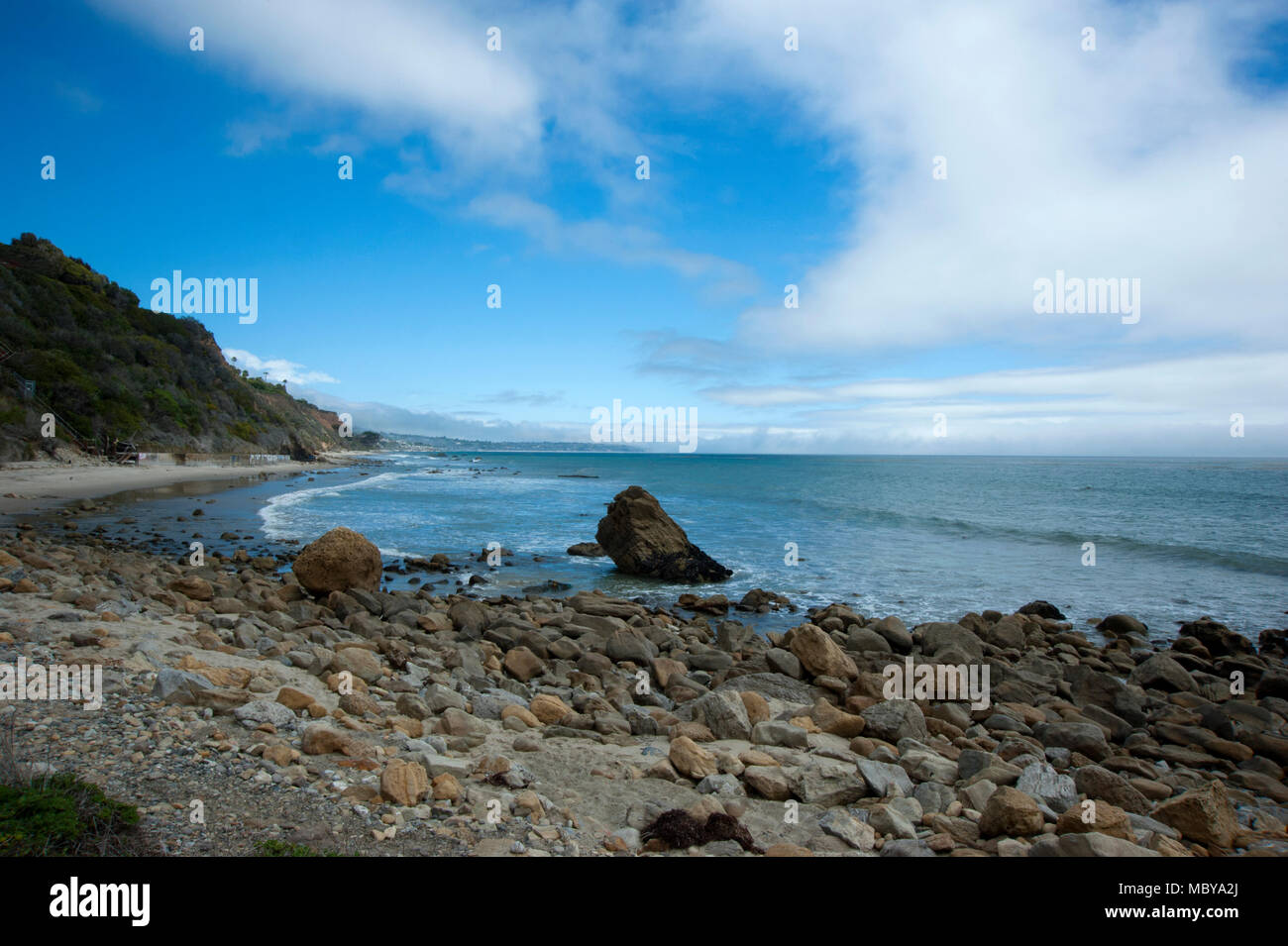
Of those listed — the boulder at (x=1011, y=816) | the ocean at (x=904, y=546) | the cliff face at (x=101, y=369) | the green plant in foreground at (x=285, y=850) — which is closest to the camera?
the green plant in foreground at (x=285, y=850)

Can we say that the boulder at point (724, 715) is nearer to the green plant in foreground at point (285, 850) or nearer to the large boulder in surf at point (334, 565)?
the green plant in foreground at point (285, 850)

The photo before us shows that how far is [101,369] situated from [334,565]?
54039 millimetres

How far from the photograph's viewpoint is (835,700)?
9.92 metres

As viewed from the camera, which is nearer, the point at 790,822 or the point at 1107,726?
the point at 790,822

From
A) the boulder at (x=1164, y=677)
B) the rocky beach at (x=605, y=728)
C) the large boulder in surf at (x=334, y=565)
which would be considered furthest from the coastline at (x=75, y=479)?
the boulder at (x=1164, y=677)

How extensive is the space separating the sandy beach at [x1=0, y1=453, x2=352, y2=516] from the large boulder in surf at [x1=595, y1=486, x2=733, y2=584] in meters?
23.4

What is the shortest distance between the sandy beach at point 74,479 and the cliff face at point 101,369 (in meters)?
2.16

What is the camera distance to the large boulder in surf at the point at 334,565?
563 inches

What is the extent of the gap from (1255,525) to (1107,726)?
40078 millimetres

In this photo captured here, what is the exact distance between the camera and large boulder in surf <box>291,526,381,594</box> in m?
14.3

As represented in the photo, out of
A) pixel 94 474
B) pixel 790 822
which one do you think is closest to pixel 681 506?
pixel 94 474

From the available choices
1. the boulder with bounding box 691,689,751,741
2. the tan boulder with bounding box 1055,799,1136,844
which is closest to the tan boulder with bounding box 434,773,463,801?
the boulder with bounding box 691,689,751,741

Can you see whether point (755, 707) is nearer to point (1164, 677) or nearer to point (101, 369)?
point (1164, 677)
